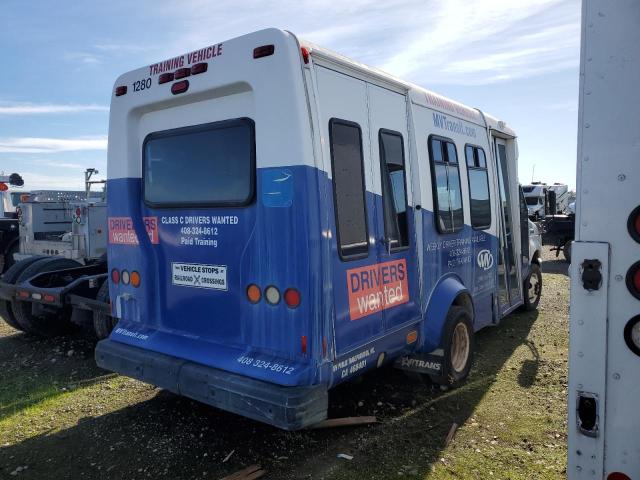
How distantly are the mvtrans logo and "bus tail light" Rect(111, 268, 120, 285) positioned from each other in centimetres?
396

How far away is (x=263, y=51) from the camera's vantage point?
11.6 feet

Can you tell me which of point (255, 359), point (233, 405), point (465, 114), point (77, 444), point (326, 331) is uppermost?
point (465, 114)

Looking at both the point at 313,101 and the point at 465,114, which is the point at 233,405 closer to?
the point at 313,101

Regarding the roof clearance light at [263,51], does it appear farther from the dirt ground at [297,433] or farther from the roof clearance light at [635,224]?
the dirt ground at [297,433]

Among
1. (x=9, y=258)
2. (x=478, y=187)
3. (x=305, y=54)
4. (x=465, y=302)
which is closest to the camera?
(x=305, y=54)

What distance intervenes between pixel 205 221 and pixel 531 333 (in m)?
5.41

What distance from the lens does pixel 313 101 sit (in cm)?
347

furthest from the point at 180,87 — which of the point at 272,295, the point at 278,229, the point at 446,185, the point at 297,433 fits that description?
the point at 297,433

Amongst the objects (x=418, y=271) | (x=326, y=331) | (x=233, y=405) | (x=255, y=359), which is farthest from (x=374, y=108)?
(x=233, y=405)

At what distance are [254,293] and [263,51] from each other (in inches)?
68.4

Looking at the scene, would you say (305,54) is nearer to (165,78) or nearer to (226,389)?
(165,78)

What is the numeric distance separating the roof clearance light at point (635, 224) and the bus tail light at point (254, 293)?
246 centimetres

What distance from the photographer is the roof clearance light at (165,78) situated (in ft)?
13.8

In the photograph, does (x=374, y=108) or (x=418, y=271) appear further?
(x=418, y=271)
